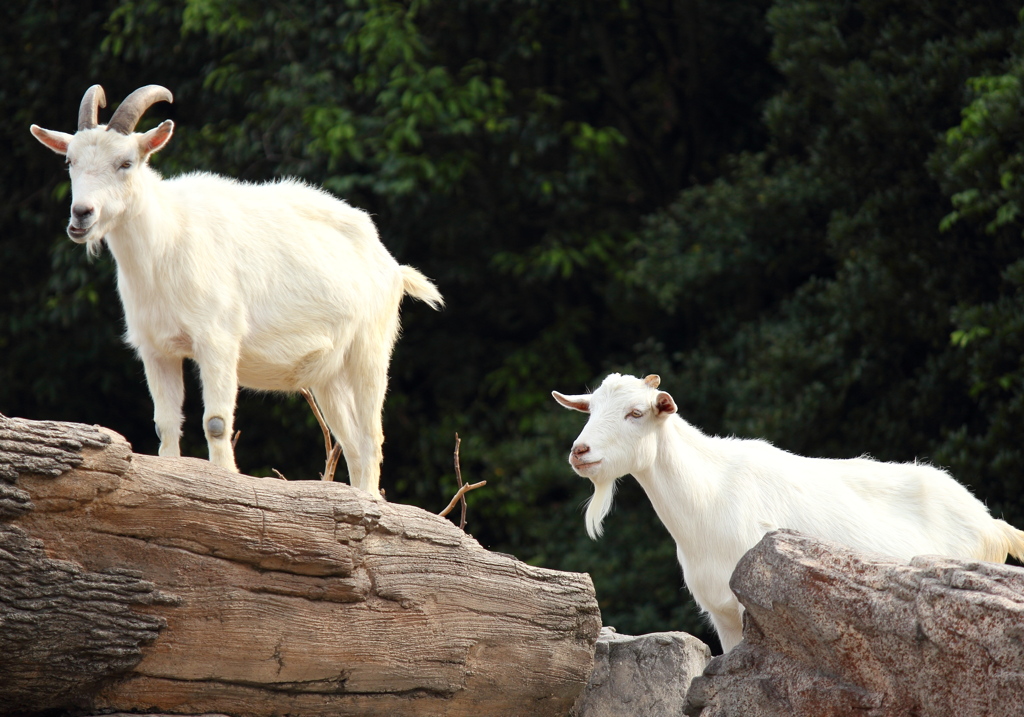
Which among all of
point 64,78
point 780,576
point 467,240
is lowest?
point 780,576

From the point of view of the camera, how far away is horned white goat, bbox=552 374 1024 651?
4816mm

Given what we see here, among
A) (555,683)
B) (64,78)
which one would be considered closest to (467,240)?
(64,78)

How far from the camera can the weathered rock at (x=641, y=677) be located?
16.8ft

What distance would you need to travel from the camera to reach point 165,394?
480cm

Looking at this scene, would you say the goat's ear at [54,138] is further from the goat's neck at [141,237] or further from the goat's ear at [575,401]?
the goat's ear at [575,401]

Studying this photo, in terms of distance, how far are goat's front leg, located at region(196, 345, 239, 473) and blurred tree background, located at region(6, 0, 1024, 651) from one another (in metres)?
5.43

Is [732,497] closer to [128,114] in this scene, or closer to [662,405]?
[662,405]

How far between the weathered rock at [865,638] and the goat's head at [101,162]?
104 inches

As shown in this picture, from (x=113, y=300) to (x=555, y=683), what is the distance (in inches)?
310

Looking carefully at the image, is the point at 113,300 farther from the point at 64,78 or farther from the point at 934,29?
the point at 934,29

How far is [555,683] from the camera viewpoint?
4.86 m

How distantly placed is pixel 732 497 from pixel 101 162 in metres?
2.71

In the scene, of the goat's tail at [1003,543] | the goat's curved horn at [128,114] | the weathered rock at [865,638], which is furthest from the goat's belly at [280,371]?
the goat's tail at [1003,543]

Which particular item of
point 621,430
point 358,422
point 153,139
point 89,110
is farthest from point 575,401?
point 89,110
